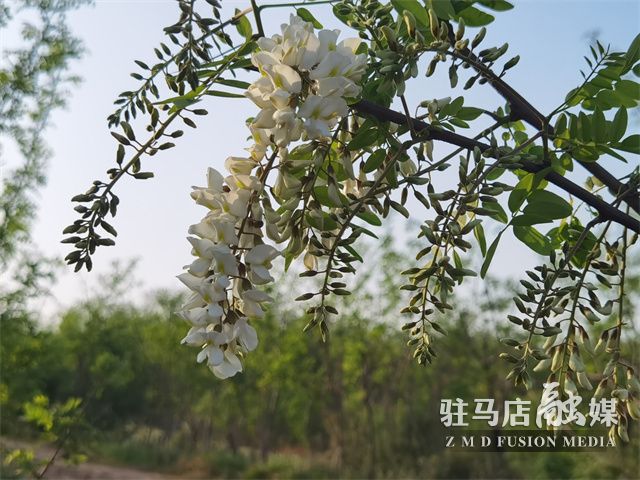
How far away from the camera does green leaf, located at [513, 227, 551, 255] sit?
850mm

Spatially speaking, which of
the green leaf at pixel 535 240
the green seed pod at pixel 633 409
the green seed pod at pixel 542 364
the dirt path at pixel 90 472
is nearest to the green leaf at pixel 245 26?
the green leaf at pixel 535 240

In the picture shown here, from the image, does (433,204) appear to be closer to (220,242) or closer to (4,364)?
(220,242)

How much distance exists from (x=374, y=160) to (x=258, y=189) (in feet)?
0.49

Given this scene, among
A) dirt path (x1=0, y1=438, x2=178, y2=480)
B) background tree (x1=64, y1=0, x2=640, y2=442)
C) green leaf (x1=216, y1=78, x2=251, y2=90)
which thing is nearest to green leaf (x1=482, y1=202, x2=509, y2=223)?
background tree (x1=64, y1=0, x2=640, y2=442)

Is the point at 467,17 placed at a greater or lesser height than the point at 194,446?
greater

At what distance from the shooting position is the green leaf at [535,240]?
2.79ft

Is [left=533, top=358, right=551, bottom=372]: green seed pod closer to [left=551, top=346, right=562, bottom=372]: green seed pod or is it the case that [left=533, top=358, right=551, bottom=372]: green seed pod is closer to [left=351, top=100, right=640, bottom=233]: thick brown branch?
[left=551, top=346, right=562, bottom=372]: green seed pod

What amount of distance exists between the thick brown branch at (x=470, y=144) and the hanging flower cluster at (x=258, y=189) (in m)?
0.05

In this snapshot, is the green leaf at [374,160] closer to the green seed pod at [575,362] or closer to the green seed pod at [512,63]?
the green seed pod at [512,63]

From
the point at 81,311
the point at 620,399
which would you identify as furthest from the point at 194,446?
the point at 620,399

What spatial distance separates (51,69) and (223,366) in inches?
182

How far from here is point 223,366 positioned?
0.71 meters

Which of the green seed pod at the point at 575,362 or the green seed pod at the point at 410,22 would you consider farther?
the green seed pod at the point at 575,362

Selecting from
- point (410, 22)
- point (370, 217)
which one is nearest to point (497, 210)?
point (370, 217)
